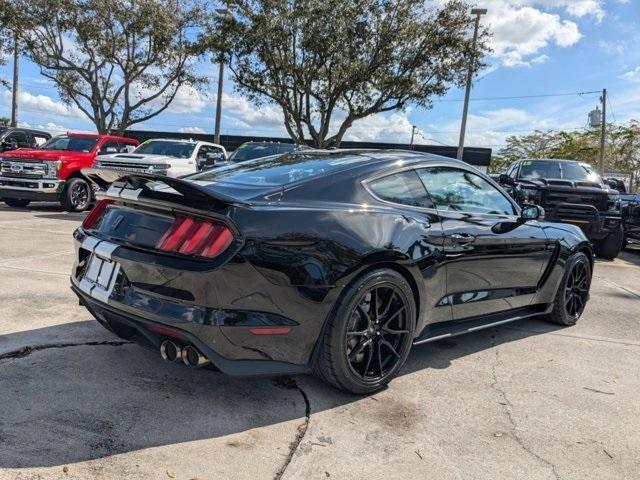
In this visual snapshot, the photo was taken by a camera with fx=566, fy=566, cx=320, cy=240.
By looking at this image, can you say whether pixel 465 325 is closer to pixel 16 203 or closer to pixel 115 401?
pixel 115 401

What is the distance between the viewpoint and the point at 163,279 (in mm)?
2900

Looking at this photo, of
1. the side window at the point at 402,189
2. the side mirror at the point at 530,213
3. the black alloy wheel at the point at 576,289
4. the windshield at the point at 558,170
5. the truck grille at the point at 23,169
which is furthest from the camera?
the truck grille at the point at 23,169

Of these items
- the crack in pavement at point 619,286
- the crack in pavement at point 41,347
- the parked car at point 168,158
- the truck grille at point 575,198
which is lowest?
the crack in pavement at point 41,347

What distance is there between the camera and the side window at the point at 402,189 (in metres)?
3.62

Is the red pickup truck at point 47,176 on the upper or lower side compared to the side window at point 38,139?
lower

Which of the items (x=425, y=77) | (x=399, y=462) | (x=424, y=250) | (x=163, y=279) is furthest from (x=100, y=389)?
(x=425, y=77)

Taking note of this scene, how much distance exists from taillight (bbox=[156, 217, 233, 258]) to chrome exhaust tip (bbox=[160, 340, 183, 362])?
473mm

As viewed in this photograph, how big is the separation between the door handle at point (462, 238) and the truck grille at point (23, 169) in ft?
35.8

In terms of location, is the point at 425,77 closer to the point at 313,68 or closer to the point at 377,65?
the point at 377,65

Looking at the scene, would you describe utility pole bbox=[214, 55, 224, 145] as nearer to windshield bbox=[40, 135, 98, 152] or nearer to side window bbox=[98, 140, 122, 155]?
side window bbox=[98, 140, 122, 155]

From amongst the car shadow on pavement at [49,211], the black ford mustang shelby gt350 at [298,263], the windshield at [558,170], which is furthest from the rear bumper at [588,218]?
the car shadow on pavement at [49,211]

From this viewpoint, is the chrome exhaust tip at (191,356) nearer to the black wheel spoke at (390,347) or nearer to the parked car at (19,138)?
the black wheel spoke at (390,347)

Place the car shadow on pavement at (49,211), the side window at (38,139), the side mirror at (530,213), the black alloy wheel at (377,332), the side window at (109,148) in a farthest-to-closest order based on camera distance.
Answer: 1. the side window at (38,139)
2. the side window at (109,148)
3. the car shadow on pavement at (49,211)
4. the side mirror at (530,213)
5. the black alloy wheel at (377,332)

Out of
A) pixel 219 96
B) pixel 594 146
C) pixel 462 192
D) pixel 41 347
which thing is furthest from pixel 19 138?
pixel 594 146
